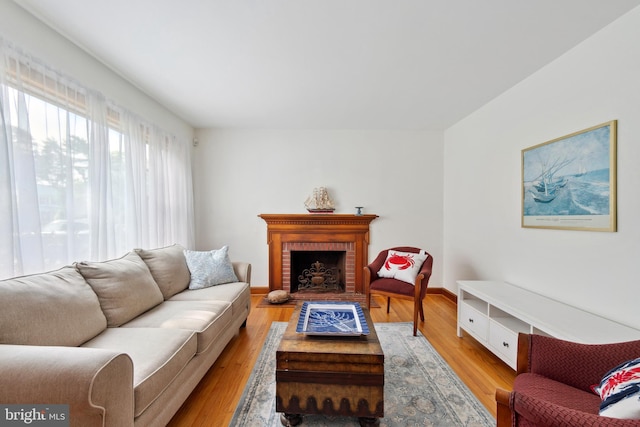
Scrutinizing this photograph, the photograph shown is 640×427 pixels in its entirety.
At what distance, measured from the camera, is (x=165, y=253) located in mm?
Answer: 2635

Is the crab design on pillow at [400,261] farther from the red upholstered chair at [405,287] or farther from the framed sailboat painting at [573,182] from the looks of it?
the framed sailboat painting at [573,182]

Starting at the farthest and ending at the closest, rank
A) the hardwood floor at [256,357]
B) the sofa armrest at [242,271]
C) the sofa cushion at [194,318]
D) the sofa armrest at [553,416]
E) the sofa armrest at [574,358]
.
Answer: the sofa armrest at [242,271], the sofa cushion at [194,318], the hardwood floor at [256,357], the sofa armrest at [574,358], the sofa armrest at [553,416]

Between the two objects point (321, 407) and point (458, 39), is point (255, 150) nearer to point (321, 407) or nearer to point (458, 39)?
point (458, 39)

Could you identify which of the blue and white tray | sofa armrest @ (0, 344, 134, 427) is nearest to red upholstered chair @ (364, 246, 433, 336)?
the blue and white tray

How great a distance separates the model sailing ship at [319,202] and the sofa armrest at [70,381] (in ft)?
10.1

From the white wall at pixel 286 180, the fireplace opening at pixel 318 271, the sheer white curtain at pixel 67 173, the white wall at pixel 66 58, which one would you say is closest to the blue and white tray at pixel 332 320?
the sheer white curtain at pixel 67 173

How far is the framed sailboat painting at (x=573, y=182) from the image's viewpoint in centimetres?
179

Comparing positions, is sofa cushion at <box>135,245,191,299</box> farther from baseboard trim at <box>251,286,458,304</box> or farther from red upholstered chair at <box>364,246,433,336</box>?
red upholstered chair at <box>364,246,433,336</box>

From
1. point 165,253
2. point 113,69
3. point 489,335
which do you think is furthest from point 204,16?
point 489,335

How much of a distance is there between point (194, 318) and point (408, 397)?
1.61 meters

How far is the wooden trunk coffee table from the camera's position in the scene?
149cm

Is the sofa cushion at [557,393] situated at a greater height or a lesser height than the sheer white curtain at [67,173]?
lesser

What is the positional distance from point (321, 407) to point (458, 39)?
2610 millimetres

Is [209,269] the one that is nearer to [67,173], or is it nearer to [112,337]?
[112,337]
